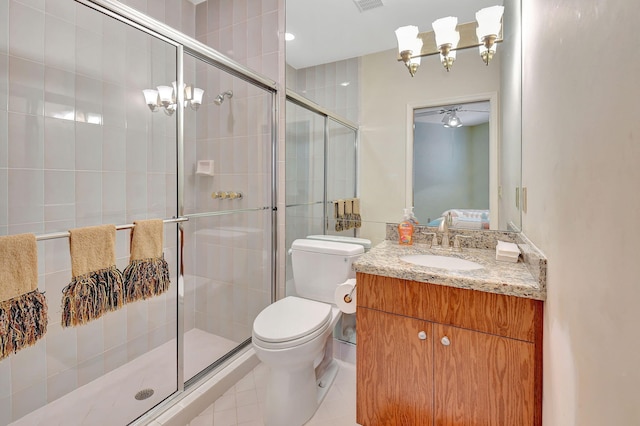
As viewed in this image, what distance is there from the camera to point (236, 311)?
88.2 inches

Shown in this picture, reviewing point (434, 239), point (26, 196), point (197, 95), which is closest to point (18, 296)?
point (26, 196)

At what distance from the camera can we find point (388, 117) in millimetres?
1796

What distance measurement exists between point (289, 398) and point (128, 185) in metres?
1.63

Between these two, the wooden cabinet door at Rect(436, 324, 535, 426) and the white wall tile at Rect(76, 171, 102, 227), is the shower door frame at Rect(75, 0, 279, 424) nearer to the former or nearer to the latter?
the white wall tile at Rect(76, 171, 102, 227)

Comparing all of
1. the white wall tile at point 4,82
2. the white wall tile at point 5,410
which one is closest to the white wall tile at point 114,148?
the white wall tile at point 4,82

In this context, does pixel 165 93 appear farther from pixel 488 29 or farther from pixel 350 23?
pixel 488 29

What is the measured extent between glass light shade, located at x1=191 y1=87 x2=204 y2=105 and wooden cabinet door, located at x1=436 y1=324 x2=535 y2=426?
1972 mm

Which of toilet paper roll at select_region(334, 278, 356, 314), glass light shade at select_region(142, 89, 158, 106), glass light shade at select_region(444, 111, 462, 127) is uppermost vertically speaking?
glass light shade at select_region(142, 89, 158, 106)

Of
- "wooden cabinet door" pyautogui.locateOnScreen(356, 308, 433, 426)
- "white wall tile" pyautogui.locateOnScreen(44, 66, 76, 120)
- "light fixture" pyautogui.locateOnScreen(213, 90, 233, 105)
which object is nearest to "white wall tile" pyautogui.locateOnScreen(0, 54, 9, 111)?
"white wall tile" pyautogui.locateOnScreen(44, 66, 76, 120)

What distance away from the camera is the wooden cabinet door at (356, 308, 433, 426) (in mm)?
1234

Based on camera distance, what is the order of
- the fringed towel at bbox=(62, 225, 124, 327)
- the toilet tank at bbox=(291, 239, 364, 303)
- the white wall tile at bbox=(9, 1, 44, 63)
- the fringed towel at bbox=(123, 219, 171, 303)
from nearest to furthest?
1. the fringed towel at bbox=(62, 225, 124, 327)
2. the fringed towel at bbox=(123, 219, 171, 303)
3. the white wall tile at bbox=(9, 1, 44, 63)
4. the toilet tank at bbox=(291, 239, 364, 303)

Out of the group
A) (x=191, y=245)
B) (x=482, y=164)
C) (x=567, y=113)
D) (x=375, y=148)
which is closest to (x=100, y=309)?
(x=191, y=245)

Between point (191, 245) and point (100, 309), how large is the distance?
92cm

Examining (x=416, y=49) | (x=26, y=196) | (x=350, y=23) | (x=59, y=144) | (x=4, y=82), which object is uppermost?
(x=350, y=23)
